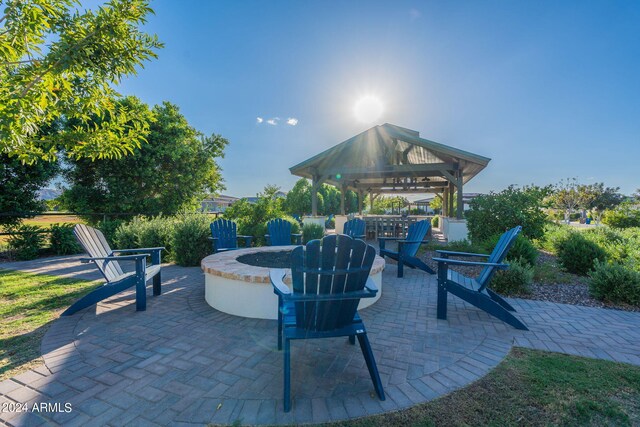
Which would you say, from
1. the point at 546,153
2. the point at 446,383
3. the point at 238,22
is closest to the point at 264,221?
the point at 238,22

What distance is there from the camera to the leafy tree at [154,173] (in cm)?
991

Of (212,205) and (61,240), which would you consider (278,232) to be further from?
(212,205)

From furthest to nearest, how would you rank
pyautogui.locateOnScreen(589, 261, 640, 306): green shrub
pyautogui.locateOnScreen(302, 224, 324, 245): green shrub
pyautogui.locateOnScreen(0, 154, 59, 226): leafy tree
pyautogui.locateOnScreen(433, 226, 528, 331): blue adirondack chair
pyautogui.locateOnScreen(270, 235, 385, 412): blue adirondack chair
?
pyautogui.locateOnScreen(302, 224, 324, 245): green shrub
pyautogui.locateOnScreen(0, 154, 59, 226): leafy tree
pyautogui.locateOnScreen(589, 261, 640, 306): green shrub
pyautogui.locateOnScreen(433, 226, 528, 331): blue adirondack chair
pyautogui.locateOnScreen(270, 235, 385, 412): blue adirondack chair

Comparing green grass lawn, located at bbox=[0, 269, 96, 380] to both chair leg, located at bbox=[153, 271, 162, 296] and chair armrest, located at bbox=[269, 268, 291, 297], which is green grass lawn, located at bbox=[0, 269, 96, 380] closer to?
chair leg, located at bbox=[153, 271, 162, 296]

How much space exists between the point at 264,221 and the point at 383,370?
6.56 m

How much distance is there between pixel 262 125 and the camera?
1267 centimetres

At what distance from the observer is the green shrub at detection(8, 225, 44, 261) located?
7023 mm

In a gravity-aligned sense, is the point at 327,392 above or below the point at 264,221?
below

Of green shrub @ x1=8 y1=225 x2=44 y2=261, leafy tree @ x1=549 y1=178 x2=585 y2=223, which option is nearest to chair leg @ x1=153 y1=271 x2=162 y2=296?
green shrub @ x1=8 y1=225 x2=44 y2=261

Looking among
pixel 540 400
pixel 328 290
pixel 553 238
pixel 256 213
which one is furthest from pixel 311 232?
pixel 540 400

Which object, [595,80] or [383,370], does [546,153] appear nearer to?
[595,80]

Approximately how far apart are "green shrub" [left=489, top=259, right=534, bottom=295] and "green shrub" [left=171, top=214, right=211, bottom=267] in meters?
5.69

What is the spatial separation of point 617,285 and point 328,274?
179 inches

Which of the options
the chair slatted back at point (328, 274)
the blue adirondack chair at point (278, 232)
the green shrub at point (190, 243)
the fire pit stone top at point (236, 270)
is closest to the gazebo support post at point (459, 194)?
the blue adirondack chair at point (278, 232)
